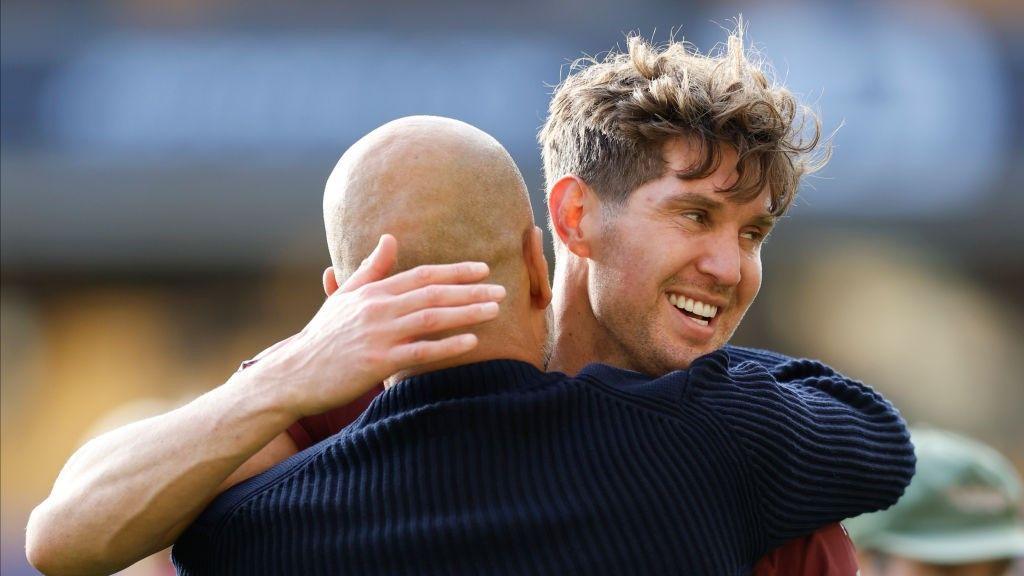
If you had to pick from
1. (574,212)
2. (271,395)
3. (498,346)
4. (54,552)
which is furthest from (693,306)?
(54,552)

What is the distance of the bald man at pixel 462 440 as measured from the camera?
2045 mm

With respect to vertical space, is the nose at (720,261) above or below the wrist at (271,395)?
above

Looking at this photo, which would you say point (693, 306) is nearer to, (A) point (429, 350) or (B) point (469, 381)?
(B) point (469, 381)

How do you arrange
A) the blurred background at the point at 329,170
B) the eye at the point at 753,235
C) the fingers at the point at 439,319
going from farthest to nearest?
the blurred background at the point at 329,170 < the eye at the point at 753,235 < the fingers at the point at 439,319

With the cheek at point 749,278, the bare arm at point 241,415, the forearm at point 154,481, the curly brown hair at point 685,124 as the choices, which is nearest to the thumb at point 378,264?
the bare arm at point 241,415

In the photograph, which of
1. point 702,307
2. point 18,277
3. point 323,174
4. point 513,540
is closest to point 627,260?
point 702,307

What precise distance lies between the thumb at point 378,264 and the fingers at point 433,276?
0.03m

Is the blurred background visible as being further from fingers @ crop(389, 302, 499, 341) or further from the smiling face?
fingers @ crop(389, 302, 499, 341)

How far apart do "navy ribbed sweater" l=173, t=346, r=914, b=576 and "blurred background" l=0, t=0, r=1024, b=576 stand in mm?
9422

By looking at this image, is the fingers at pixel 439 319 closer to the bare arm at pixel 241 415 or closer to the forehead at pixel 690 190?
the bare arm at pixel 241 415

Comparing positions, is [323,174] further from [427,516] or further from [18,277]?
[427,516]

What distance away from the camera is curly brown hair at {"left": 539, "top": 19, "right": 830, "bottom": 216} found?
2.61m

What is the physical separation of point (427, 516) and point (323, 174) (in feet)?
32.8

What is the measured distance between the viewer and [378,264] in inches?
81.4
